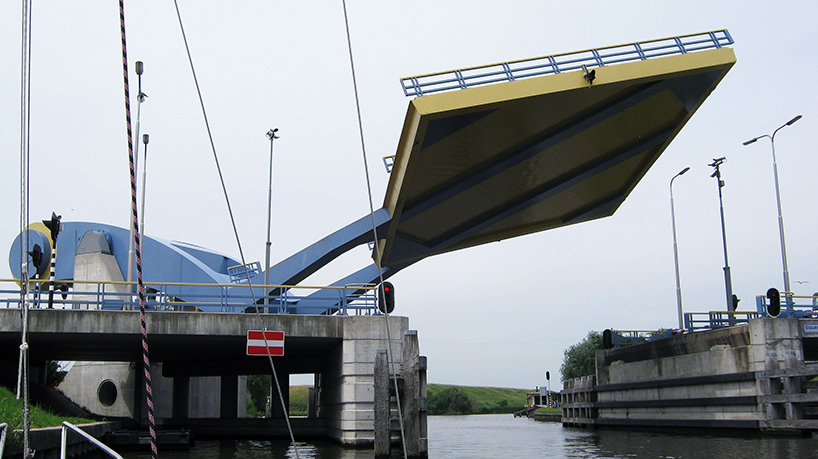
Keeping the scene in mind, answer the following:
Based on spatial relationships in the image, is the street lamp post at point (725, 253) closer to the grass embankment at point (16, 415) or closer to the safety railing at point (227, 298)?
the safety railing at point (227, 298)

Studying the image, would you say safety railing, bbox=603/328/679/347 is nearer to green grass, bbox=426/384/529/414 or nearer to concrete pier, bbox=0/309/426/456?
concrete pier, bbox=0/309/426/456

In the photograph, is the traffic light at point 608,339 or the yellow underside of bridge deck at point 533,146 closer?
the yellow underside of bridge deck at point 533,146

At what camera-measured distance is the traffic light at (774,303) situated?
977 inches

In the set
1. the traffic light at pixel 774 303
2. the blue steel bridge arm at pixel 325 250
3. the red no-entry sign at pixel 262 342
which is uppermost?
the blue steel bridge arm at pixel 325 250

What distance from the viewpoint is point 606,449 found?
20984 mm

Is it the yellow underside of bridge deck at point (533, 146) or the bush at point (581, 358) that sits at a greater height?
the yellow underside of bridge deck at point (533, 146)

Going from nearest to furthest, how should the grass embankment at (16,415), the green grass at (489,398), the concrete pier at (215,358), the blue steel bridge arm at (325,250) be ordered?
the grass embankment at (16,415) < the concrete pier at (215,358) < the blue steel bridge arm at (325,250) < the green grass at (489,398)

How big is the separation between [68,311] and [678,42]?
19.4 metres

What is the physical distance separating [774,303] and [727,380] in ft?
10.3

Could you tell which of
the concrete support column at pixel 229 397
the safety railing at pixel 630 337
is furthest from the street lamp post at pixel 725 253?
the concrete support column at pixel 229 397

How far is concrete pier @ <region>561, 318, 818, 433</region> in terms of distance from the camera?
22219 millimetres

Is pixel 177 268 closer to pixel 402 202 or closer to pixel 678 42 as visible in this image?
pixel 402 202

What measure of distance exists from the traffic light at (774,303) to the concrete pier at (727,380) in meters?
1.30

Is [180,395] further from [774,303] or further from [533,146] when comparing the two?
[774,303]
